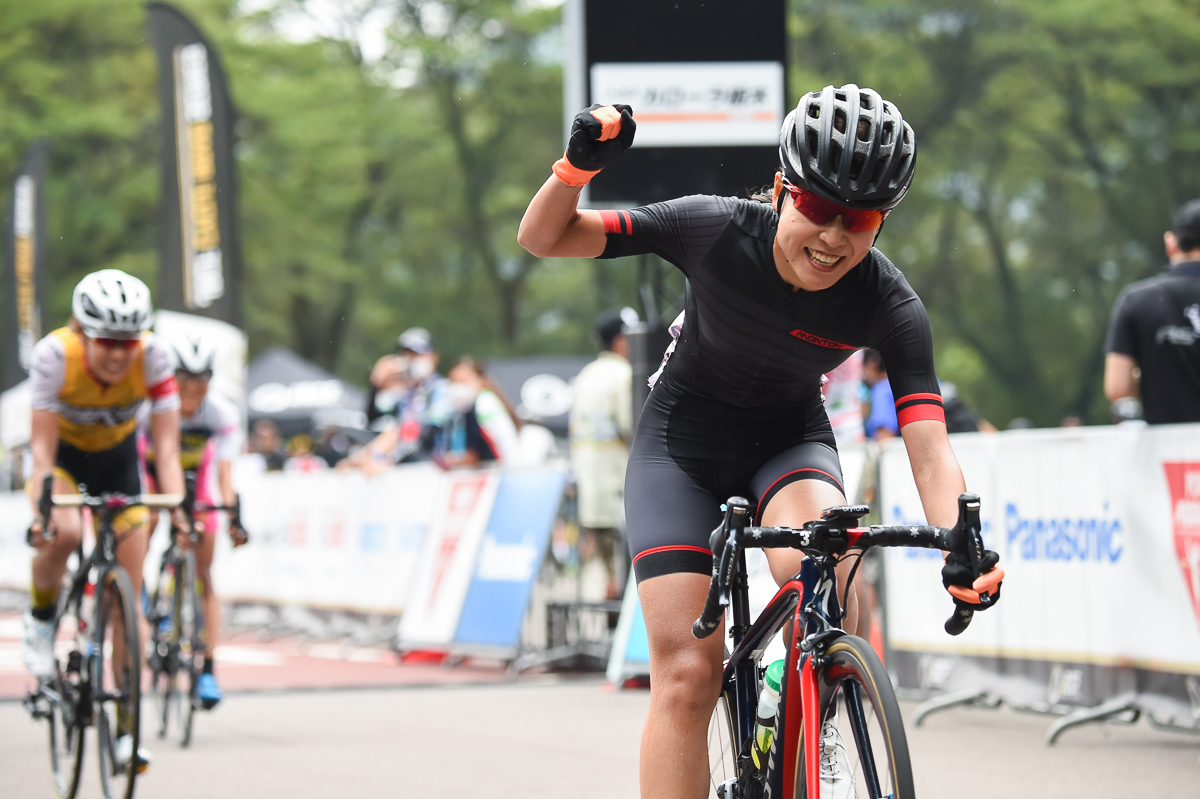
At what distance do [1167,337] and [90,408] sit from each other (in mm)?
5203

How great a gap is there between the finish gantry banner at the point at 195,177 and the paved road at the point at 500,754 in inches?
282

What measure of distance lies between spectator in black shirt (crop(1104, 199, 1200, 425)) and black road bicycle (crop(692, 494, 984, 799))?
443cm

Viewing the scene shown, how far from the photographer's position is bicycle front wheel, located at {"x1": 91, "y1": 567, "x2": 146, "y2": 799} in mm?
6070

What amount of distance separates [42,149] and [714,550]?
24.2 metres

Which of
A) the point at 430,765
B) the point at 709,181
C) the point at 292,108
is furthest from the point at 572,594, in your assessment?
the point at 292,108

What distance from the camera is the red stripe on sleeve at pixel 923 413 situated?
3783 mm

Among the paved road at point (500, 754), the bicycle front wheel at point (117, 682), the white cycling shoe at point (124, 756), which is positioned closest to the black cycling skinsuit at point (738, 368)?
the paved road at point (500, 754)

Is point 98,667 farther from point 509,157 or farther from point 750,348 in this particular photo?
point 509,157

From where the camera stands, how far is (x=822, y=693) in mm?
3463

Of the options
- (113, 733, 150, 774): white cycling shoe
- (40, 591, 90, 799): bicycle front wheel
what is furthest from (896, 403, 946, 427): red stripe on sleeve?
(40, 591, 90, 799): bicycle front wheel

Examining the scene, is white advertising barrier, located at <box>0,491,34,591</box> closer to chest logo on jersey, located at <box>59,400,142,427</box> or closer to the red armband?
chest logo on jersey, located at <box>59,400,142,427</box>

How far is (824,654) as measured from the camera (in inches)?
136

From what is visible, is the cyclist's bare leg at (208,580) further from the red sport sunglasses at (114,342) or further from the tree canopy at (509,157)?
the tree canopy at (509,157)

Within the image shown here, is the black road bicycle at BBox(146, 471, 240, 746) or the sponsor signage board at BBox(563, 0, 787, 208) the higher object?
the sponsor signage board at BBox(563, 0, 787, 208)
